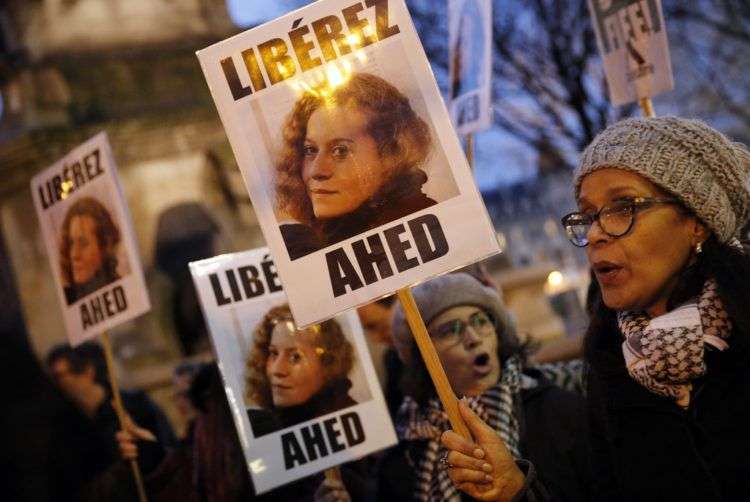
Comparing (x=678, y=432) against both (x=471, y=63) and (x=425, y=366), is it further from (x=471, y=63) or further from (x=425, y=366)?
(x=471, y=63)

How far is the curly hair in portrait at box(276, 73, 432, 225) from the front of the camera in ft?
9.77

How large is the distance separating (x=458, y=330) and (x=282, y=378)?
2.75 ft

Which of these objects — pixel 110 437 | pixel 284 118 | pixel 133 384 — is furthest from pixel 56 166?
pixel 133 384

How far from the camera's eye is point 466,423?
9.24ft

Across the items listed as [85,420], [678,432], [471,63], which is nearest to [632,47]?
[471,63]

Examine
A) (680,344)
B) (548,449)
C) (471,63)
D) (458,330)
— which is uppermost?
(471,63)

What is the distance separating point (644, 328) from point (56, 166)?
357cm

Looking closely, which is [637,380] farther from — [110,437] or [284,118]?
[110,437]

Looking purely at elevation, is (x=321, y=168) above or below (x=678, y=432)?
above

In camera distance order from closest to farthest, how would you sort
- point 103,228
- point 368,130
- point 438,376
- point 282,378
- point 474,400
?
point 438,376 < point 368,130 < point 474,400 < point 282,378 < point 103,228

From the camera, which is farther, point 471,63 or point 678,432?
point 471,63

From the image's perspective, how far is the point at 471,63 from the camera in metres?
5.45

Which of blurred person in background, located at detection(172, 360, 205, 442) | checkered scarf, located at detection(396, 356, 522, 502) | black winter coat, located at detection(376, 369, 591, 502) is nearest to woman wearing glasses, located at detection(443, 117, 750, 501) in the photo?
black winter coat, located at detection(376, 369, 591, 502)

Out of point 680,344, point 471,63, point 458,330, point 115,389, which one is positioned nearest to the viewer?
point 680,344
